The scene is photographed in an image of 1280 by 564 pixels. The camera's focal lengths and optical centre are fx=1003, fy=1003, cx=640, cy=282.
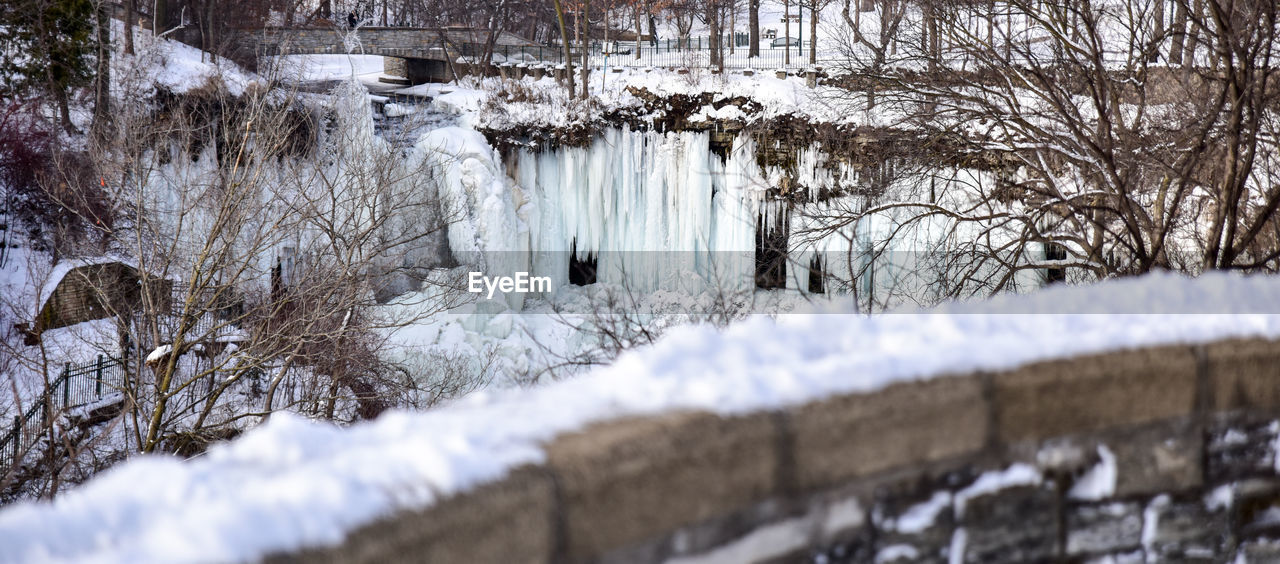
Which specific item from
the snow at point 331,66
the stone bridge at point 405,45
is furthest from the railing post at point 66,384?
the stone bridge at point 405,45

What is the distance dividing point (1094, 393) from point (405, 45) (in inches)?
1167

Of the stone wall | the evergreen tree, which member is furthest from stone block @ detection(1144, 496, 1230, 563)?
the evergreen tree

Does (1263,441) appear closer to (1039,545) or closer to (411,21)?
(1039,545)

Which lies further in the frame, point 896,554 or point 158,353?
point 158,353

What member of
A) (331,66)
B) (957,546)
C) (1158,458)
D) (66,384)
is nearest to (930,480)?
(957,546)

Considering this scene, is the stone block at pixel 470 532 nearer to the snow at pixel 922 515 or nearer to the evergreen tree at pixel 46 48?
the snow at pixel 922 515

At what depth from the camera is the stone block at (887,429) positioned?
2.00 m

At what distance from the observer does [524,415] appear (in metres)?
1.99

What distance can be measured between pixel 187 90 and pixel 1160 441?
23.1m

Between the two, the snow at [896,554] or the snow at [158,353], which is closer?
the snow at [896,554]

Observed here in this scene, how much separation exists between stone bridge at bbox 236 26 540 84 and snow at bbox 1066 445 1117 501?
27.8 meters

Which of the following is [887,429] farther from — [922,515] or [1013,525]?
[1013,525]

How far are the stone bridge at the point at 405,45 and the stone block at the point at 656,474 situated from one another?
28.0 metres

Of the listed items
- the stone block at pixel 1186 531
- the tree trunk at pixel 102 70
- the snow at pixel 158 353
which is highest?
the tree trunk at pixel 102 70
